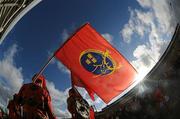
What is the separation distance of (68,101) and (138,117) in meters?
20.0

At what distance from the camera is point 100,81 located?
55.4 ft

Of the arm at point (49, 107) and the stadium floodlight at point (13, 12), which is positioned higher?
the stadium floodlight at point (13, 12)

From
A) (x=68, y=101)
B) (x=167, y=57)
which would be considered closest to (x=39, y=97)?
(x=68, y=101)

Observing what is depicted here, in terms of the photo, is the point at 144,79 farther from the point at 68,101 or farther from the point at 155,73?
the point at 68,101

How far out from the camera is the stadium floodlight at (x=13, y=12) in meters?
12.1

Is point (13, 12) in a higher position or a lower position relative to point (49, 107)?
higher

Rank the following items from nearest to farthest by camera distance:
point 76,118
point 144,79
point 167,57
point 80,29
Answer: point 76,118 → point 80,29 → point 167,57 → point 144,79

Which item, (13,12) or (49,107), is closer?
(49,107)

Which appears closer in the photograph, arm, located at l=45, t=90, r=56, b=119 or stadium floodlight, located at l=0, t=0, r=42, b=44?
arm, located at l=45, t=90, r=56, b=119

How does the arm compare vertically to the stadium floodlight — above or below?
below

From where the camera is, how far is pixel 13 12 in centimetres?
1252

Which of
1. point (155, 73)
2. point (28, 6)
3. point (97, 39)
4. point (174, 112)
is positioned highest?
point (28, 6)

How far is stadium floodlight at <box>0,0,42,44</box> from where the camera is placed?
12.1m

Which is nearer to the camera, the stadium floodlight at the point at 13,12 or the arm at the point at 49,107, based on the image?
the arm at the point at 49,107
